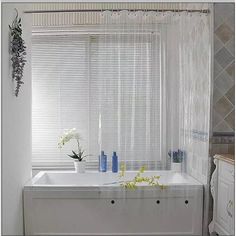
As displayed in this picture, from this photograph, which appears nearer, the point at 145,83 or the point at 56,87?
the point at 145,83

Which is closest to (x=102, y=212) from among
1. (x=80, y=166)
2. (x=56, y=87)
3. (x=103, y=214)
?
(x=103, y=214)

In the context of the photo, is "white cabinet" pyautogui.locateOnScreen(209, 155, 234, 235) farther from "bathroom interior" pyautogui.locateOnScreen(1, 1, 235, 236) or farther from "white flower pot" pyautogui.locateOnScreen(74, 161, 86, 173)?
"white flower pot" pyautogui.locateOnScreen(74, 161, 86, 173)

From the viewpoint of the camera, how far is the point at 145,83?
2320 mm

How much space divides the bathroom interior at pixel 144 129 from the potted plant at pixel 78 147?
289mm

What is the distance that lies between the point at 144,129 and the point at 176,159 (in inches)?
→ 14.2

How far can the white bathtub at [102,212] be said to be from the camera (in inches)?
95.3

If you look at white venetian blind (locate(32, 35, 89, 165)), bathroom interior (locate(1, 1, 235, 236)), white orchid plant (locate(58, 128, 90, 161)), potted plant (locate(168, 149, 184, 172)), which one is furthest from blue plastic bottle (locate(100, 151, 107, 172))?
white venetian blind (locate(32, 35, 89, 165))

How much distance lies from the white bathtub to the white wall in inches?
5.0

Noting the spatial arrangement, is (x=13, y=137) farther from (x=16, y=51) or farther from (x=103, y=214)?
(x=103, y=214)

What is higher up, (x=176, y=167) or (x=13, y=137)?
(x=13, y=137)

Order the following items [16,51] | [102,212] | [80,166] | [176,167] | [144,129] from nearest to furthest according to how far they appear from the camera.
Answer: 1. [16,51]
2. [144,129]
3. [102,212]
4. [176,167]
5. [80,166]

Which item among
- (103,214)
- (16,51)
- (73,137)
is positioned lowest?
(103,214)

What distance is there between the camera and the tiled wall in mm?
2615

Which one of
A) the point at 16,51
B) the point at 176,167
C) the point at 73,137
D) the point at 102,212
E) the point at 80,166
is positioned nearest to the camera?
the point at 16,51
